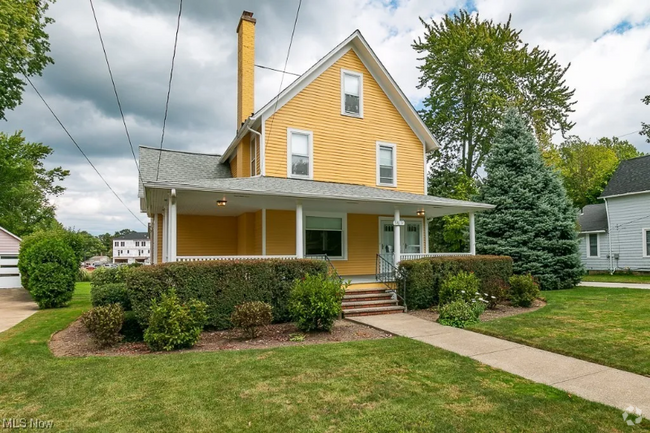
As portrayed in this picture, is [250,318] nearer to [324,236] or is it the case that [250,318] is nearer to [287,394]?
[287,394]

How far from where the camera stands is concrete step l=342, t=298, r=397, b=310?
10109mm

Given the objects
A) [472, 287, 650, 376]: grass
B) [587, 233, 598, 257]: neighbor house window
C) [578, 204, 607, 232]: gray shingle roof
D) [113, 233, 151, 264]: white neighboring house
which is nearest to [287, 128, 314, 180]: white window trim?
[472, 287, 650, 376]: grass

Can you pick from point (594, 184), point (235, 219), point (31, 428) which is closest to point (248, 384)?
point (31, 428)

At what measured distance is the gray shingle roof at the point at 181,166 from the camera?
14026mm

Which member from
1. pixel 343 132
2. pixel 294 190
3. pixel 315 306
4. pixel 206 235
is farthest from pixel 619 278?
pixel 206 235

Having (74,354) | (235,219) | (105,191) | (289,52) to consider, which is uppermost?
(289,52)

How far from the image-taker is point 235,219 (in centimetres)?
1509

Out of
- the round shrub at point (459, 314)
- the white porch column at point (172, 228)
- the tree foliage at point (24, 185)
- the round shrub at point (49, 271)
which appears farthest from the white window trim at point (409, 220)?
the tree foliage at point (24, 185)

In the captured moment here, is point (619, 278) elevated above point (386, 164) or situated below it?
below

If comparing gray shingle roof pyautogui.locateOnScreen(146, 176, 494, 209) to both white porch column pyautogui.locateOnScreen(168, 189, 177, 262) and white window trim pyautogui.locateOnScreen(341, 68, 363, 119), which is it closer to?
white porch column pyautogui.locateOnScreen(168, 189, 177, 262)

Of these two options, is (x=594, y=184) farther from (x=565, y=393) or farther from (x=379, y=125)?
(x=565, y=393)

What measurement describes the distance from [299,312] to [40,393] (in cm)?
440

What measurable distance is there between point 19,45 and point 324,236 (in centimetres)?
1465

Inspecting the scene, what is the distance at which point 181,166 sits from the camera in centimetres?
1545
